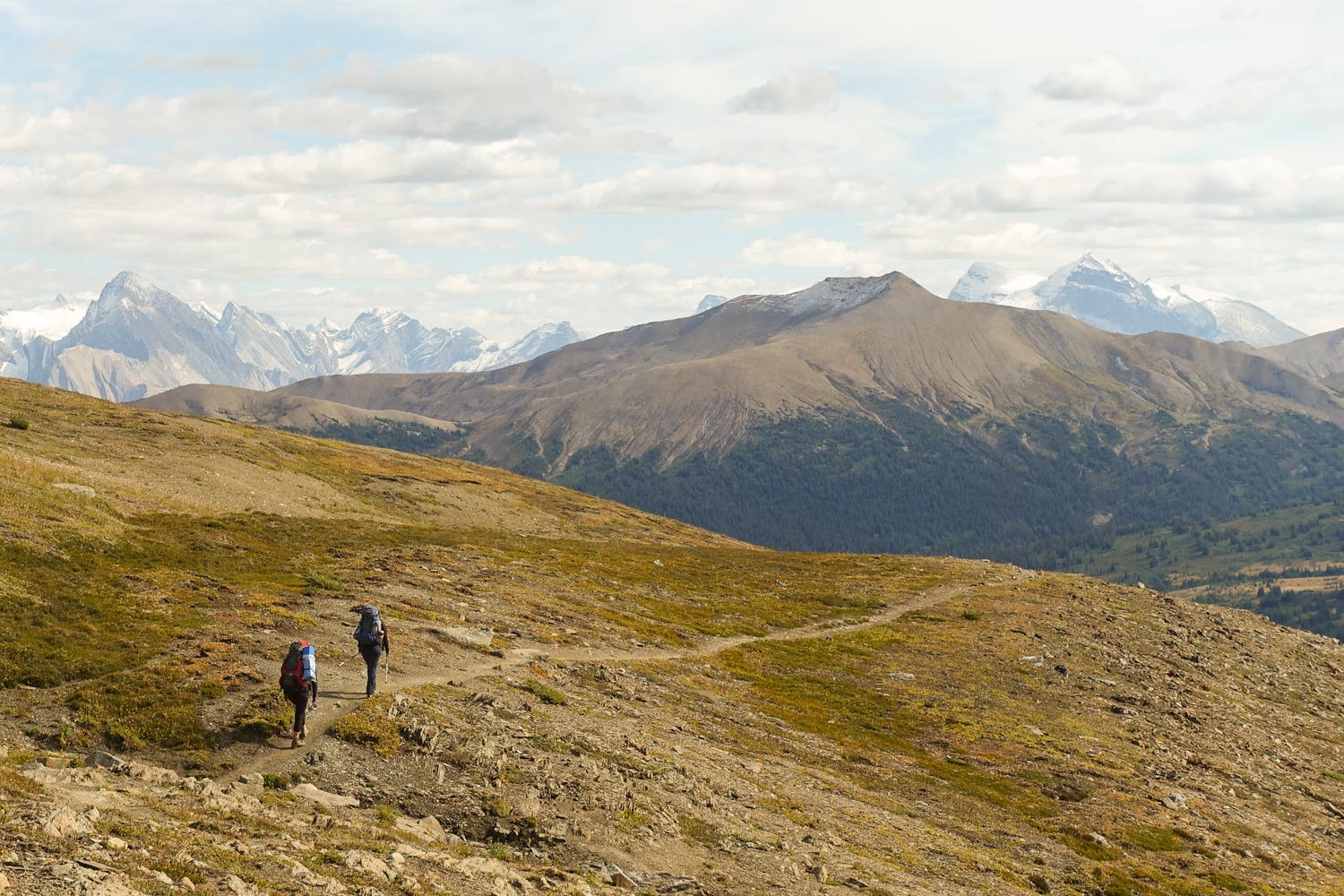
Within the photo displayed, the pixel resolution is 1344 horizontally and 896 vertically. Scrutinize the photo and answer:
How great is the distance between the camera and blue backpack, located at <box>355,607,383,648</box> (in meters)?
40.0

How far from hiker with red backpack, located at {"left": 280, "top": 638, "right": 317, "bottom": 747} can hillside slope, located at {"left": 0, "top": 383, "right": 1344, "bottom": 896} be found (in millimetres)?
942

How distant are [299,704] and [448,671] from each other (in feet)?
38.8

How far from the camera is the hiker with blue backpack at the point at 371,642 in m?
39.7

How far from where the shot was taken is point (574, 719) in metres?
44.1

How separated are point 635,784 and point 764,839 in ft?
16.6

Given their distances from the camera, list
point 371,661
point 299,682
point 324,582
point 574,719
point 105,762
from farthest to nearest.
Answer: point 324,582
point 574,719
point 371,661
point 299,682
point 105,762

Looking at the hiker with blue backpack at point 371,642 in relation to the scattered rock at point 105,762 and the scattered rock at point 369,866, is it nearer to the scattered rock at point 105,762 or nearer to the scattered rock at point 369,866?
the scattered rock at point 105,762

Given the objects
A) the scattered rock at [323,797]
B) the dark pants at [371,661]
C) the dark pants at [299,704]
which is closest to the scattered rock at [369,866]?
the scattered rock at [323,797]

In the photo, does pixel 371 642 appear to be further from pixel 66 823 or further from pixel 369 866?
pixel 66 823

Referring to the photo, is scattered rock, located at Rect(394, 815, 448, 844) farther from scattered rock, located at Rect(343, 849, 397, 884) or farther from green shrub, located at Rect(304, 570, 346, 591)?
green shrub, located at Rect(304, 570, 346, 591)

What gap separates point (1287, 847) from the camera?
53.0 metres

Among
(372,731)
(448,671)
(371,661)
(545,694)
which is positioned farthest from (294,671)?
(545,694)

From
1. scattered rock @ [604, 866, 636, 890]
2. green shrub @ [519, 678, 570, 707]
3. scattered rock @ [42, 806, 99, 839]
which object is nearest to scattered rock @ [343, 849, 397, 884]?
scattered rock @ [42, 806, 99, 839]

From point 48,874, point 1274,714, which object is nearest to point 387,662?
point 48,874
